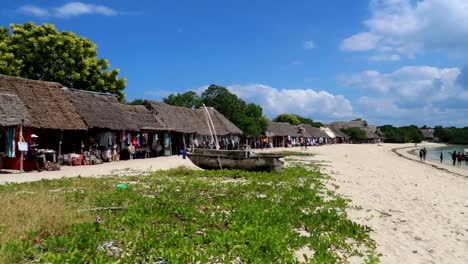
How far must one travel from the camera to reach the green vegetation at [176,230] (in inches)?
196

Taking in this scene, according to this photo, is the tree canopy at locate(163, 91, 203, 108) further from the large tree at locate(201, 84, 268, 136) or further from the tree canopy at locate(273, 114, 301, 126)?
the tree canopy at locate(273, 114, 301, 126)

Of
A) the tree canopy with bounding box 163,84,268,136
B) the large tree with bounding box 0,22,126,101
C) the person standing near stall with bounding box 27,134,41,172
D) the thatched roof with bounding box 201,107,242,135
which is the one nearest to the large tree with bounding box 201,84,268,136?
the tree canopy with bounding box 163,84,268,136

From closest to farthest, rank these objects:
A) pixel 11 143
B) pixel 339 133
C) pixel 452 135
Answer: pixel 11 143, pixel 339 133, pixel 452 135

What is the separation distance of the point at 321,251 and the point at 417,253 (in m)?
1.89

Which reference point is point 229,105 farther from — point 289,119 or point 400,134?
point 400,134

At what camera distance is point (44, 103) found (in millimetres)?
20031

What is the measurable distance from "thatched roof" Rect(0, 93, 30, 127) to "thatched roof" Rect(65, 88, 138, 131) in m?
4.44

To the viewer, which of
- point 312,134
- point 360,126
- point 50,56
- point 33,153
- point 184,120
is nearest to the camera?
point 33,153

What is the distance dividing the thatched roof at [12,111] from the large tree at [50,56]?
33.6ft

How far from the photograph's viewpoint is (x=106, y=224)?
6363mm

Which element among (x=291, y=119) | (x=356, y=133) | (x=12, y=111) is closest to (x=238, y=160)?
(x=12, y=111)

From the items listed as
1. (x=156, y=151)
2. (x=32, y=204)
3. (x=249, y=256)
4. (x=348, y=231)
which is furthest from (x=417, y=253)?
(x=156, y=151)

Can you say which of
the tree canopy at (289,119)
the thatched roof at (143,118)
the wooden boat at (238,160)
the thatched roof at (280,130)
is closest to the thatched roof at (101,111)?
the thatched roof at (143,118)

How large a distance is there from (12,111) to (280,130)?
52486 millimetres
